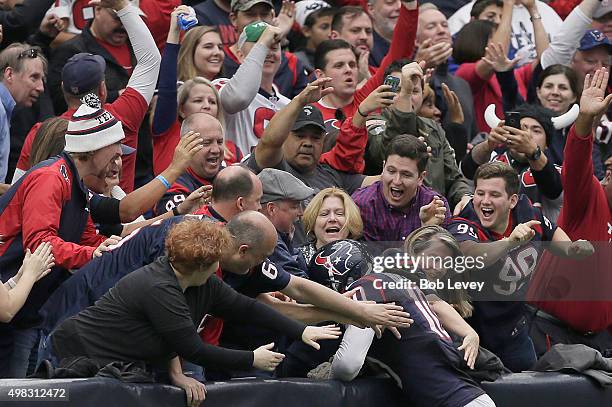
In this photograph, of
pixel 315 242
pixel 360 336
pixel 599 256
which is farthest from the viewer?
pixel 599 256

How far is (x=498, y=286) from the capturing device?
26.9ft

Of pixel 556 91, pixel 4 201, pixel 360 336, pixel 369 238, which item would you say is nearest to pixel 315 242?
pixel 369 238

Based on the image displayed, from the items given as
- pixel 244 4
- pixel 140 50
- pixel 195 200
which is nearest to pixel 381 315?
pixel 195 200

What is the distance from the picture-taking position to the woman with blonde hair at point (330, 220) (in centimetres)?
812

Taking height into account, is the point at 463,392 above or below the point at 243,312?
below

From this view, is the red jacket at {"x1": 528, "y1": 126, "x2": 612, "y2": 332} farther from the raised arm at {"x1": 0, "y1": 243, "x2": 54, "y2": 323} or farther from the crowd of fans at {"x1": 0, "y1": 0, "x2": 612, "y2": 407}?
the raised arm at {"x1": 0, "y1": 243, "x2": 54, "y2": 323}

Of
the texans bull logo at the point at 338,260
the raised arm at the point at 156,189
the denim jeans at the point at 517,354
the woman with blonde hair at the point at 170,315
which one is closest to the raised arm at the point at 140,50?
the raised arm at the point at 156,189

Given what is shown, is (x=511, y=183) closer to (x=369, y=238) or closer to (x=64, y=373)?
(x=369, y=238)

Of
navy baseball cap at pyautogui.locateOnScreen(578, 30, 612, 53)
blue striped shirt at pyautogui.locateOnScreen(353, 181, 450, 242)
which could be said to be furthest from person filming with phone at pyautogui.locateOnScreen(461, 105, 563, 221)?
navy baseball cap at pyautogui.locateOnScreen(578, 30, 612, 53)

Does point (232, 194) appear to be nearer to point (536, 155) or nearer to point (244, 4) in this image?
point (536, 155)

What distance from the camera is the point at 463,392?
714cm

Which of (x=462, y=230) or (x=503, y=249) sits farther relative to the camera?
(x=462, y=230)

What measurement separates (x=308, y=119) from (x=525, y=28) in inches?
170

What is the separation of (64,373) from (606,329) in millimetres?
4283
